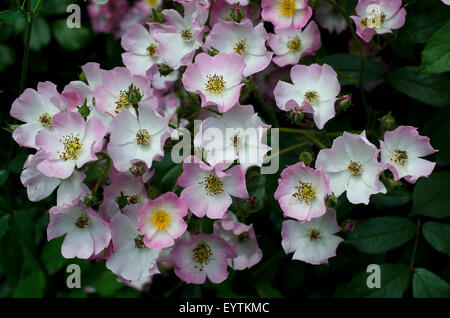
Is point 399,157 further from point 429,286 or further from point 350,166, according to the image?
point 429,286

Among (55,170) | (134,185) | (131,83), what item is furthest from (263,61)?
(55,170)

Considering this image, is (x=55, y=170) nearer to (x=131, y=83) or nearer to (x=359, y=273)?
(x=131, y=83)

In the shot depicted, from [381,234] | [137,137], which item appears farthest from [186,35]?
[381,234]

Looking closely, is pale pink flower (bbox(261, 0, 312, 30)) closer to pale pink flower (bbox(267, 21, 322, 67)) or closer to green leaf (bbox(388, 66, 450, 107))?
pale pink flower (bbox(267, 21, 322, 67))

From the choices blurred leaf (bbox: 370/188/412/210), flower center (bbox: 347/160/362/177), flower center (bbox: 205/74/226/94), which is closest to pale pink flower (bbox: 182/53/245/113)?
flower center (bbox: 205/74/226/94)

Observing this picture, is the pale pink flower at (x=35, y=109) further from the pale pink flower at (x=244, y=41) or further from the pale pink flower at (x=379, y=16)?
the pale pink flower at (x=379, y=16)

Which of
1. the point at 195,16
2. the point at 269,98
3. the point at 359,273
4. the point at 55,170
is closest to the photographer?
the point at 55,170
